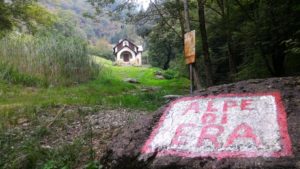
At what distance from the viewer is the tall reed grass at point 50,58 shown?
34.1 ft

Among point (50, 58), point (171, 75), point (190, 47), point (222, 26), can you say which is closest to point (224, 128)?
point (190, 47)

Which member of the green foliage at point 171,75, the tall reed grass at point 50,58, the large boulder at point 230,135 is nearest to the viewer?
the large boulder at point 230,135

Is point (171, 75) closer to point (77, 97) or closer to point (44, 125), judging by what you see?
point (77, 97)

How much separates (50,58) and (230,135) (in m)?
8.53

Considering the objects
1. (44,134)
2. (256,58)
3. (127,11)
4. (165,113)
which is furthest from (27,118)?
(127,11)

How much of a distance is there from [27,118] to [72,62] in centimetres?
567

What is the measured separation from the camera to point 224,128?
304cm

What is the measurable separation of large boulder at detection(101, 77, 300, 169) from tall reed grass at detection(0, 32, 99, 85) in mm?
7443

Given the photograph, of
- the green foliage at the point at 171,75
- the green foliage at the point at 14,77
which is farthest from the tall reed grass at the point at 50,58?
the green foliage at the point at 171,75

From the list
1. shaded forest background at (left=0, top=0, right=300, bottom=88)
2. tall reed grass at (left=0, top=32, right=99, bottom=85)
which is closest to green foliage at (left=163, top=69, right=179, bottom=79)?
shaded forest background at (left=0, top=0, right=300, bottom=88)

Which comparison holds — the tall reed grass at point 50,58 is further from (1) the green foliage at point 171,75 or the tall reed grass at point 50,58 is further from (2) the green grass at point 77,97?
(1) the green foliage at point 171,75

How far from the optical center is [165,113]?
3.59 meters

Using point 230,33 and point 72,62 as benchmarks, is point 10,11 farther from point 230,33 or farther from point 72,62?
point 230,33

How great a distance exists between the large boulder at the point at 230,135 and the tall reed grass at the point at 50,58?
7443 mm
